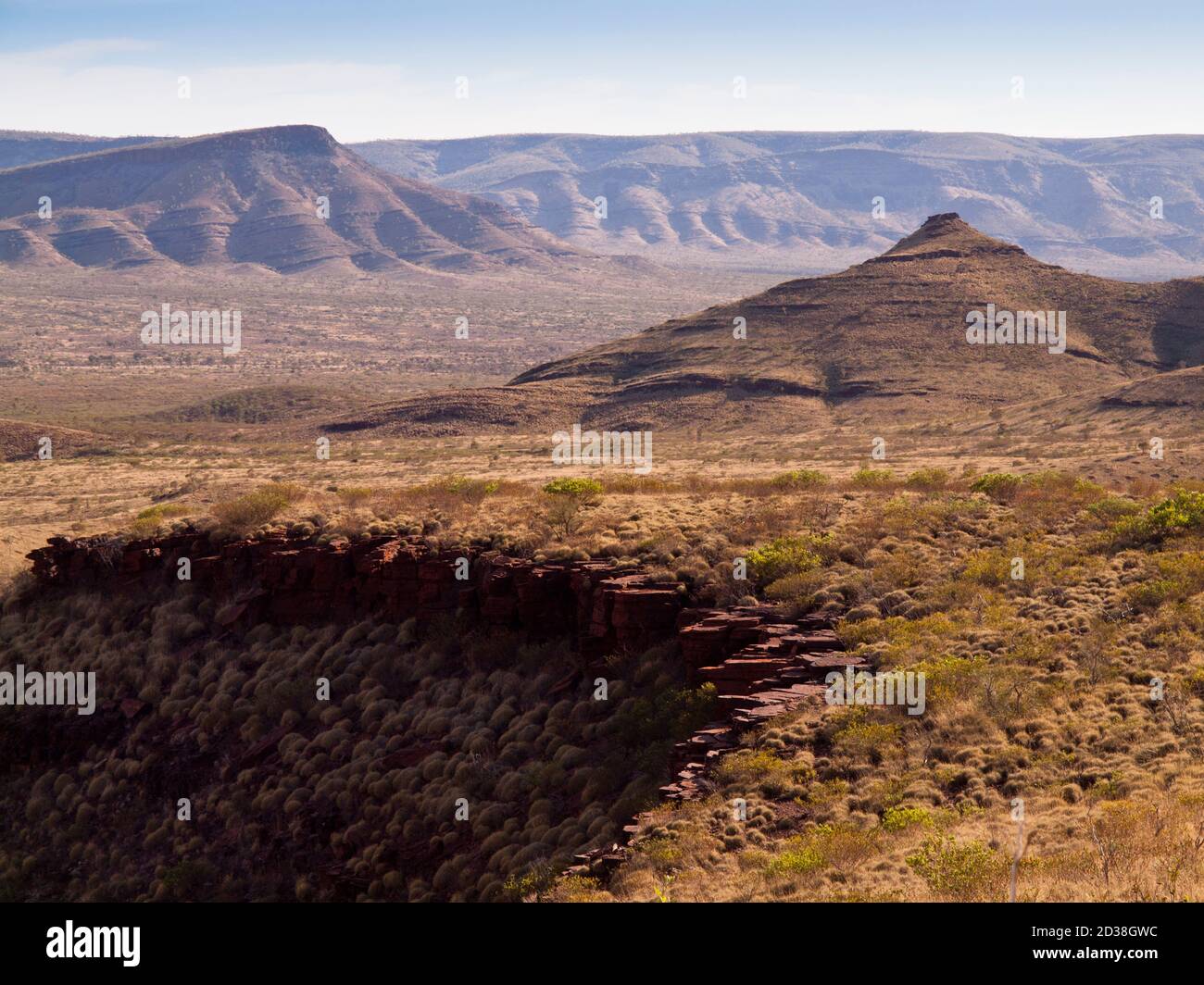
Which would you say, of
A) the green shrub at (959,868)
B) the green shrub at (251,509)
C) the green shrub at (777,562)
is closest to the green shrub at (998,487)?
the green shrub at (777,562)

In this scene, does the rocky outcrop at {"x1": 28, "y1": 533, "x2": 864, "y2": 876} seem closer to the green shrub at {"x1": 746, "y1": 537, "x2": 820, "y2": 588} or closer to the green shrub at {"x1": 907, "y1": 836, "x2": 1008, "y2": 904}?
the green shrub at {"x1": 746, "y1": 537, "x2": 820, "y2": 588}

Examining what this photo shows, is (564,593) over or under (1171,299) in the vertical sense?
under

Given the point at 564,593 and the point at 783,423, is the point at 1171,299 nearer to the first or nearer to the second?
the point at 783,423

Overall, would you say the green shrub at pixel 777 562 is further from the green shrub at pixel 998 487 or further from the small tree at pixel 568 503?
the green shrub at pixel 998 487

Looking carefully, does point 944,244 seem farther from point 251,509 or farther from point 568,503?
point 251,509

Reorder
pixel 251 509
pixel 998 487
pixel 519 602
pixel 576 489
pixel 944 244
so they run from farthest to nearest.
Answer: pixel 944 244 < pixel 998 487 < pixel 576 489 < pixel 251 509 < pixel 519 602

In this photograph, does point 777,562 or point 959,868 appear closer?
point 959,868

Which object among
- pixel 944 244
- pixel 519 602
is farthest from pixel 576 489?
pixel 944 244

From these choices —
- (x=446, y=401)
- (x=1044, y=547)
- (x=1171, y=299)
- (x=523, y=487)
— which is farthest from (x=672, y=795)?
(x=1171, y=299)
